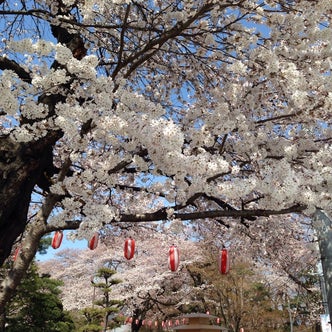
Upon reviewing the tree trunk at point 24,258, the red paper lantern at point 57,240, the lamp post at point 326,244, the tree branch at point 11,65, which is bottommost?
the tree trunk at point 24,258

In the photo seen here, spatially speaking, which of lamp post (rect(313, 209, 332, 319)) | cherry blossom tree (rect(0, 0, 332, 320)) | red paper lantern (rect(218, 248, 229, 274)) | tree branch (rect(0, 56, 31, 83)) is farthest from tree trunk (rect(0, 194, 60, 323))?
red paper lantern (rect(218, 248, 229, 274))

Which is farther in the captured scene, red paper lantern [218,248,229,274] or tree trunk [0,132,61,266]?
red paper lantern [218,248,229,274]

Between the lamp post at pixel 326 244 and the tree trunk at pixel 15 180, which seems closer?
the tree trunk at pixel 15 180

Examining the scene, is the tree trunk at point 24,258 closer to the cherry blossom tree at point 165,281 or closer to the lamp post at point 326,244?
the lamp post at point 326,244

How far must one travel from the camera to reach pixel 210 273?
19.2 meters

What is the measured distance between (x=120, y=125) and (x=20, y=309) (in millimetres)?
9641

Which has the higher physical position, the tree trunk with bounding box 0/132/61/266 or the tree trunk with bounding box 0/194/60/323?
the tree trunk with bounding box 0/132/61/266

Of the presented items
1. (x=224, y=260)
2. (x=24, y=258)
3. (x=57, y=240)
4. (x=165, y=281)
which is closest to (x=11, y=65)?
(x=24, y=258)

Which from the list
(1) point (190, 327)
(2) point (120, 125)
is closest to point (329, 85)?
(2) point (120, 125)

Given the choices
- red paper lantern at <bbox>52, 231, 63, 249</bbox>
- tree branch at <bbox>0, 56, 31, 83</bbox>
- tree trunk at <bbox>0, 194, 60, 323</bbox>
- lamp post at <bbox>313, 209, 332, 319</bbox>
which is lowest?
tree trunk at <bbox>0, 194, 60, 323</bbox>

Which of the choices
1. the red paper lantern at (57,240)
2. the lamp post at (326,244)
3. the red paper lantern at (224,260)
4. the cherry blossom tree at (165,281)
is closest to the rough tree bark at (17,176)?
the red paper lantern at (57,240)

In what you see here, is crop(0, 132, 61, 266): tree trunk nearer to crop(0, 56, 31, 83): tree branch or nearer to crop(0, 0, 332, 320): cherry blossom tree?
crop(0, 0, 332, 320): cherry blossom tree

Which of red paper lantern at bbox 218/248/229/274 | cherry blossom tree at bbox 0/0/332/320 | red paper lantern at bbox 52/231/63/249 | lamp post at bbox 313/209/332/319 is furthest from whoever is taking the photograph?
red paper lantern at bbox 218/248/229/274

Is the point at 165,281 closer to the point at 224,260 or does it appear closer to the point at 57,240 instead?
the point at 224,260
